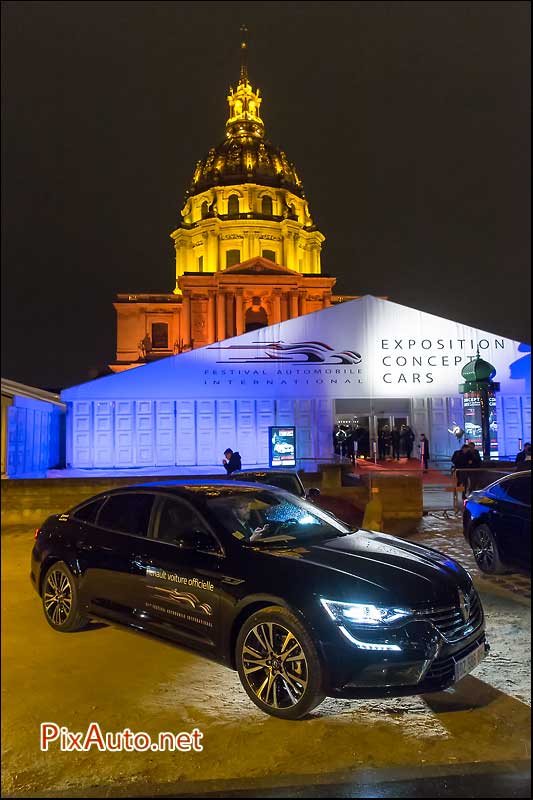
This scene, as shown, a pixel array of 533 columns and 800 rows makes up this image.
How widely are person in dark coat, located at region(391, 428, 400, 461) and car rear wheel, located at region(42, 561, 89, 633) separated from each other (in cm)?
1451

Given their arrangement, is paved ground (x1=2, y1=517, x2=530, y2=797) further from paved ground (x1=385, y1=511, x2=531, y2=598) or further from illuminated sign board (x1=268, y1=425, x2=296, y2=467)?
illuminated sign board (x1=268, y1=425, x2=296, y2=467)

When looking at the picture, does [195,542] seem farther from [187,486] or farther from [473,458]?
[473,458]

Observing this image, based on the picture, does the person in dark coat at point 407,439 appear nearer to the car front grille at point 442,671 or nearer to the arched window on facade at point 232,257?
the car front grille at point 442,671

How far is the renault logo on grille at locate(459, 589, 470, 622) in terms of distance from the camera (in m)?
2.46

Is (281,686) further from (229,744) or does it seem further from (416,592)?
(416,592)

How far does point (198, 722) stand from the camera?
2.64 meters

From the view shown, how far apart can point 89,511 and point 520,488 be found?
308cm

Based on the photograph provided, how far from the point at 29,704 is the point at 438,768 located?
1.94 m

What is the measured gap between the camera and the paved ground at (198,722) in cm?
226

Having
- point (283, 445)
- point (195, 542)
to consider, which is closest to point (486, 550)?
point (195, 542)

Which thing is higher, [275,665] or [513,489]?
[513,489]

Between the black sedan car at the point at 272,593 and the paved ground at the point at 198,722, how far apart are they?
0.17m

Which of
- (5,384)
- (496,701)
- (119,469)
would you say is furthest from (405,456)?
(496,701)

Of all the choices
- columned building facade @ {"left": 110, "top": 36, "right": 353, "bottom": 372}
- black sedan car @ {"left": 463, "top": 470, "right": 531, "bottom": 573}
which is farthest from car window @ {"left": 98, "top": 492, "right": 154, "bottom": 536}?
columned building facade @ {"left": 110, "top": 36, "right": 353, "bottom": 372}
